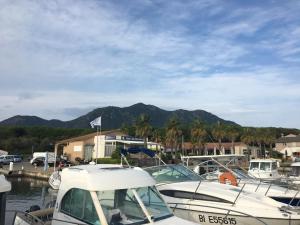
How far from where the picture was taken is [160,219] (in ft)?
25.7

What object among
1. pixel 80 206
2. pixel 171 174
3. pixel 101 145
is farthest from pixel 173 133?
pixel 80 206

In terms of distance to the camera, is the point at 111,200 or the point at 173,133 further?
the point at 173,133

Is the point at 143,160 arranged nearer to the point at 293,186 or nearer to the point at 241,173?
the point at 241,173

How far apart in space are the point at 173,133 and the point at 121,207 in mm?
68838

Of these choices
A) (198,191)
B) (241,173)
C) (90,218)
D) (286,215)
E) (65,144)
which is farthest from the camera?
(65,144)

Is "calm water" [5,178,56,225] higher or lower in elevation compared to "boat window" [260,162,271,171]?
lower

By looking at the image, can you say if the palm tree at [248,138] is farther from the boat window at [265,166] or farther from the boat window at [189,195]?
the boat window at [189,195]

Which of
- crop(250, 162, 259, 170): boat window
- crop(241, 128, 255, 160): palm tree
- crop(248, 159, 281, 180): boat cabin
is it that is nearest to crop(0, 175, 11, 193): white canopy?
crop(248, 159, 281, 180): boat cabin

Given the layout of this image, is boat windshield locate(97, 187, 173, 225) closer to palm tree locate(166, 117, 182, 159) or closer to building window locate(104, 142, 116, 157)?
building window locate(104, 142, 116, 157)

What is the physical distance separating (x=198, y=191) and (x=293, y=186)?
19.3ft

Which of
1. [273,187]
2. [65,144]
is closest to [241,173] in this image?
[273,187]

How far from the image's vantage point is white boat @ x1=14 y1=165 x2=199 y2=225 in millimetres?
7648

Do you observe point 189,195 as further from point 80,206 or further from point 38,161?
point 38,161

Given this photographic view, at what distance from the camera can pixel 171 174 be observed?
13516 mm
